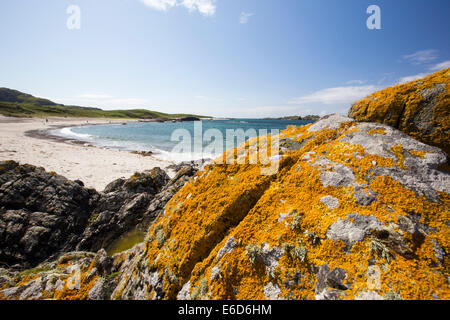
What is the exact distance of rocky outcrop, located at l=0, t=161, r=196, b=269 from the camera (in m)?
6.52

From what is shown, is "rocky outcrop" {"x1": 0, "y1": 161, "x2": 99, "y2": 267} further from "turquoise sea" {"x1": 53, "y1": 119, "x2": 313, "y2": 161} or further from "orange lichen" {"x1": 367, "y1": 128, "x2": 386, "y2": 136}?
"orange lichen" {"x1": 367, "y1": 128, "x2": 386, "y2": 136}

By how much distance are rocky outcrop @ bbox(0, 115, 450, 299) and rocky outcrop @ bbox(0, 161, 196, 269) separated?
3101 mm

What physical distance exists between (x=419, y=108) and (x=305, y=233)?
3330mm

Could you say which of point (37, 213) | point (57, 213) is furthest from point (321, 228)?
point (37, 213)

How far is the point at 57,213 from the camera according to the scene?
766 cm

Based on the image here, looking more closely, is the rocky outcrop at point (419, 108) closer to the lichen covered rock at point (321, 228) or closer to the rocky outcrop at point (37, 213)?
the lichen covered rock at point (321, 228)

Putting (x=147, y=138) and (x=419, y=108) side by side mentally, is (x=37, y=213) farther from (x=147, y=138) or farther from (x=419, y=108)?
(x=147, y=138)

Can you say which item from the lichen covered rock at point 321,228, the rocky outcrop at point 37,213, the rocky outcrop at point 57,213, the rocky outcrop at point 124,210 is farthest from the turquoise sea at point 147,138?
the rocky outcrop at point 37,213

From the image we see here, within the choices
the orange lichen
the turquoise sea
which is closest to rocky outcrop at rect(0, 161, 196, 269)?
the turquoise sea

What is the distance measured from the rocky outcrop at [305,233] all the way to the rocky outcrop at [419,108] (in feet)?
0.73

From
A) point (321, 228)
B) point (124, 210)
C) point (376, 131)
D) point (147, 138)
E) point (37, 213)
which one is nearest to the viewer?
point (321, 228)
